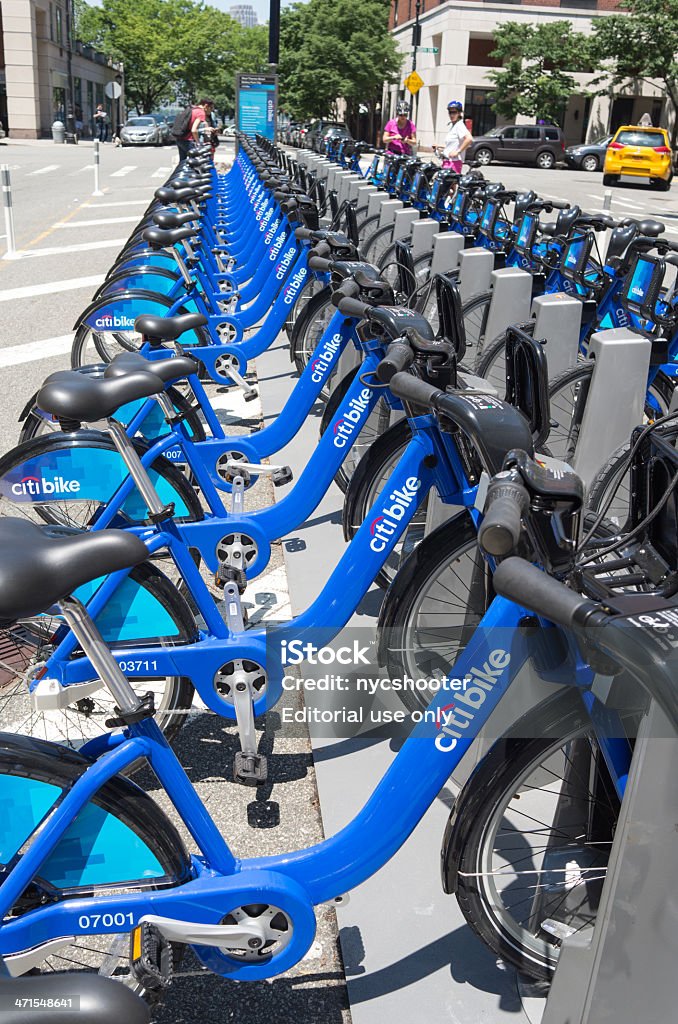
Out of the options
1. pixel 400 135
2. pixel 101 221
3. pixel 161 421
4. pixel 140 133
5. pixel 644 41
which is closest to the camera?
pixel 161 421

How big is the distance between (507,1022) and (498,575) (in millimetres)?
1309

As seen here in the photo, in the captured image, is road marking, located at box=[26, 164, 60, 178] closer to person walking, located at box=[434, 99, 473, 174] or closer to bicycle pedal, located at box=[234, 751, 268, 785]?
person walking, located at box=[434, 99, 473, 174]

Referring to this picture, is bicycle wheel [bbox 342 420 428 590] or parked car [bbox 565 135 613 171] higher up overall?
parked car [bbox 565 135 613 171]

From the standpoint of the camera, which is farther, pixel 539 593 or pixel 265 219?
pixel 265 219

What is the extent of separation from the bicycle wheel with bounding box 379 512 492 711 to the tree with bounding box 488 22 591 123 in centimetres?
4850

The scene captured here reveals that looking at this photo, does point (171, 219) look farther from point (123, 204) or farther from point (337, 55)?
point (337, 55)

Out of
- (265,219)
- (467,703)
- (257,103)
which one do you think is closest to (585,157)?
(257,103)

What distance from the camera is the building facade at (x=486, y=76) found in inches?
1922

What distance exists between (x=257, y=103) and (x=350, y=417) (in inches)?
875

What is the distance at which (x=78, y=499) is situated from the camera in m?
3.56

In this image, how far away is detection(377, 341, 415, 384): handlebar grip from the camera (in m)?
2.68

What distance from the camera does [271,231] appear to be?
7598 mm

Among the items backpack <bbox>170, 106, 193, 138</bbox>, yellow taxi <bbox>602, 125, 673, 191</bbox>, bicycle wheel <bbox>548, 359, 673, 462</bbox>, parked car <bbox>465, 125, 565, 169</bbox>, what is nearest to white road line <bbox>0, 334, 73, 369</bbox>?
bicycle wheel <bbox>548, 359, 673, 462</bbox>

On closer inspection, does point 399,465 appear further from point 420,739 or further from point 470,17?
point 470,17
